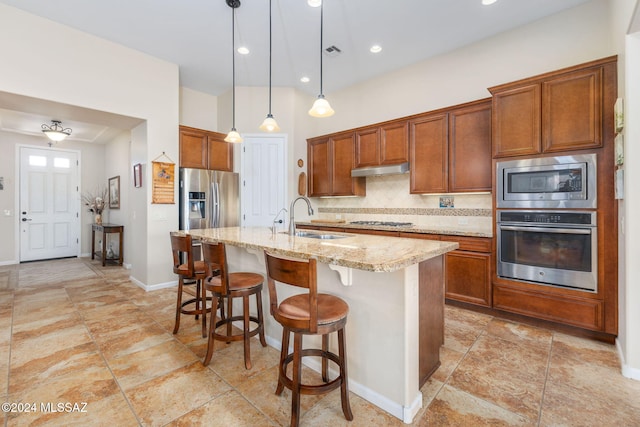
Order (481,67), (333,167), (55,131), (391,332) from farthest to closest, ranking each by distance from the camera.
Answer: (55,131), (333,167), (481,67), (391,332)

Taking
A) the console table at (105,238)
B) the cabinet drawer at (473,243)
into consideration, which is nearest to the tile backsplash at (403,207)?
the cabinet drawer at (473,243)

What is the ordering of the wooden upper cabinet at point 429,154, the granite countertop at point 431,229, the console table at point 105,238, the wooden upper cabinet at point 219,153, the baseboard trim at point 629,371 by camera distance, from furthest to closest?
the console table at point 105,238 → the wooden upper cabinet at point 219,153 → the wooden upper cabinet at point 429,154 → the granite countertop at point 431,229 → the baseboard trim at point 629,371

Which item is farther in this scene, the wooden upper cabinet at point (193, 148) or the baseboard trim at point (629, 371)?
the wooden upper cabinet at point (193, 148)

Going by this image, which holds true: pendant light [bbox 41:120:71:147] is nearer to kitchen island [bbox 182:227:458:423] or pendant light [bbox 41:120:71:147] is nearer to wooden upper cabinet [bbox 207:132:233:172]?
wooden upper cabinet [bbox 207:132:233:172]

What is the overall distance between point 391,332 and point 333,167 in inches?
138

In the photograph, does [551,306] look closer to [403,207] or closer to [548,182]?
[548,182]

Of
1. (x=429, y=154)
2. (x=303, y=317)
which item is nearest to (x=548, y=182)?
(x=429, y=154)

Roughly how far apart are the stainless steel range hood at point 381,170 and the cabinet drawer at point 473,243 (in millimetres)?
1152

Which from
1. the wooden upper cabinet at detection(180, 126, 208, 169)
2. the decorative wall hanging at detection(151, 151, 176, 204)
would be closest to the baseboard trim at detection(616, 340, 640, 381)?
the decorative wall hanging at detection(151, 151, 176, 204)

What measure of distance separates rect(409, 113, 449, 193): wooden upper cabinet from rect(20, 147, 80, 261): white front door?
7566mm

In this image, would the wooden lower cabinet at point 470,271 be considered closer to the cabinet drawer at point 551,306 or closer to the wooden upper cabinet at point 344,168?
the cabinet drawer at point 551,306

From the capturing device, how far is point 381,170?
4070 mm

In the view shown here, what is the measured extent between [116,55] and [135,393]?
155 inches

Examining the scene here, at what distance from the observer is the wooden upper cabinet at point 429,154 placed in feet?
11.6
